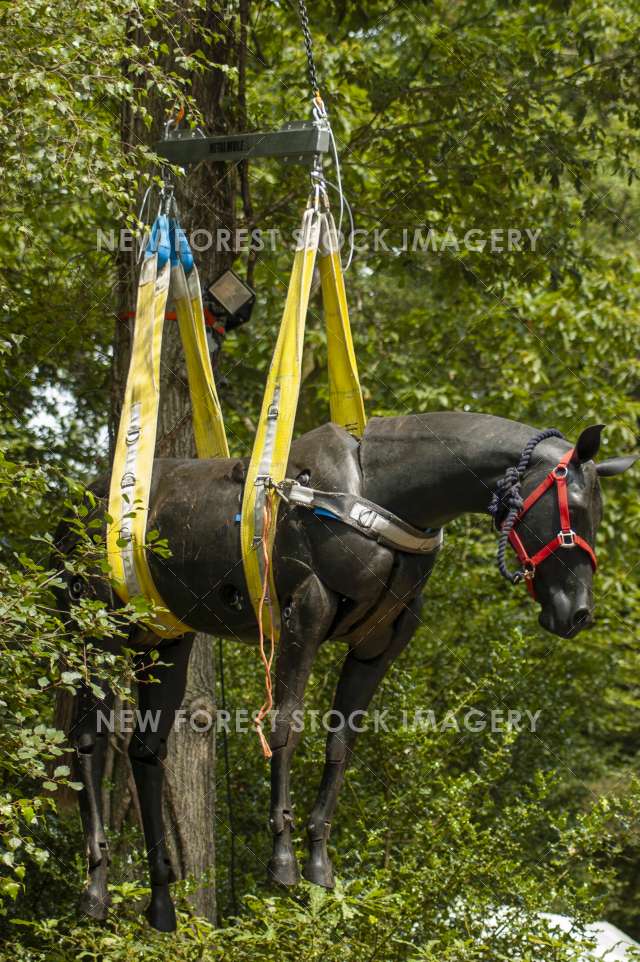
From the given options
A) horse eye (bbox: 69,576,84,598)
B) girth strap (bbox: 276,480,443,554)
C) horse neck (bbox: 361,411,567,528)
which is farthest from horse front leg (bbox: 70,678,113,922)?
horse neck (bbox: 361,411,567,528)

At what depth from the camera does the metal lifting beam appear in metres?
5.62

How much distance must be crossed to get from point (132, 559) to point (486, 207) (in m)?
5.54

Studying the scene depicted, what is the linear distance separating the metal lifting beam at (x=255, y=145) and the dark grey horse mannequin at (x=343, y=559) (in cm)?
112

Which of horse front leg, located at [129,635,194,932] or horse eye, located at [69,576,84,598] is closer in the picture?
horse eye, located at [69,576,84,598]

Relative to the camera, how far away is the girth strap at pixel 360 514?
16.3 feet

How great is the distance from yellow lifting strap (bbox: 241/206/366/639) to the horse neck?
316 millimetres

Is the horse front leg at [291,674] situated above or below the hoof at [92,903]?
above

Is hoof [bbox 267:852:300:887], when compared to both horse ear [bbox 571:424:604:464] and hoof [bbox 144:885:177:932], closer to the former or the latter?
hoof [bbox 144:885:177:932]

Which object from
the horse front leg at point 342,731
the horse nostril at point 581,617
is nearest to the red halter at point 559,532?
the horse nostril at point 581,617

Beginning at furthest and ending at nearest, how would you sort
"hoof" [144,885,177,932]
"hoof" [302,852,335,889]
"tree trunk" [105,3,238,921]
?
"tree trunk" [105,3,238,921], "hoof" [144,885,177,932], "hoof" [302,852,335,889]

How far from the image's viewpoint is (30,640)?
5.15 metres

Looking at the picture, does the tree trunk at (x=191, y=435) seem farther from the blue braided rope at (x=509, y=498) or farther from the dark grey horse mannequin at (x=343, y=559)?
the blue braided rope at (x=509, y=498)

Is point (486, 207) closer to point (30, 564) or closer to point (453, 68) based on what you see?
point (453, 68)

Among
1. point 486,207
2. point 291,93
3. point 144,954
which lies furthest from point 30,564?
point 291,93
